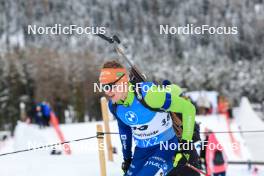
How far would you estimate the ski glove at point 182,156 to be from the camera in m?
4.87

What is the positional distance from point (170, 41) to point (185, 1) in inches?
1225

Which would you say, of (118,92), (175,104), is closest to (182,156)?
(175,104)

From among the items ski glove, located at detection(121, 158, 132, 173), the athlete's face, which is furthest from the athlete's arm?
ski glove, located at detection(121, 158, 132, 173)

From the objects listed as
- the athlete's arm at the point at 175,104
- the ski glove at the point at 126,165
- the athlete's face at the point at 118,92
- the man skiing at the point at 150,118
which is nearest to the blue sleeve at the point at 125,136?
the ski glove at the point at 126,165

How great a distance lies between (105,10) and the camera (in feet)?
440

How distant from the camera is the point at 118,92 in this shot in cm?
500

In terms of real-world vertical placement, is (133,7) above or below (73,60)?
above

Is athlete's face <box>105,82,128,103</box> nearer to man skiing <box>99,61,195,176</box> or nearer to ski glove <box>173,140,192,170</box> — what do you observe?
man skiing <box>99,61,195,176</box>

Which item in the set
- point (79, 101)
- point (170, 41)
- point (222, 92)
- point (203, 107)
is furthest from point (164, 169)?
point (170, 41)

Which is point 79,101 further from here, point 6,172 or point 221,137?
point 6,172

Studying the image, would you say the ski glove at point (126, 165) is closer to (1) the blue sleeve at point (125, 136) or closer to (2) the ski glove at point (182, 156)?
(1) the blue sleeve at point (125, 136)

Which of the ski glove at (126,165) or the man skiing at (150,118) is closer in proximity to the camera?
the man skiing at (150,118)

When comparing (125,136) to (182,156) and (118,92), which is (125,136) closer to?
Result: (118,92)

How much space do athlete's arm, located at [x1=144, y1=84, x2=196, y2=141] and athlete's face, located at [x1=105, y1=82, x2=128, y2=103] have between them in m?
0.25
